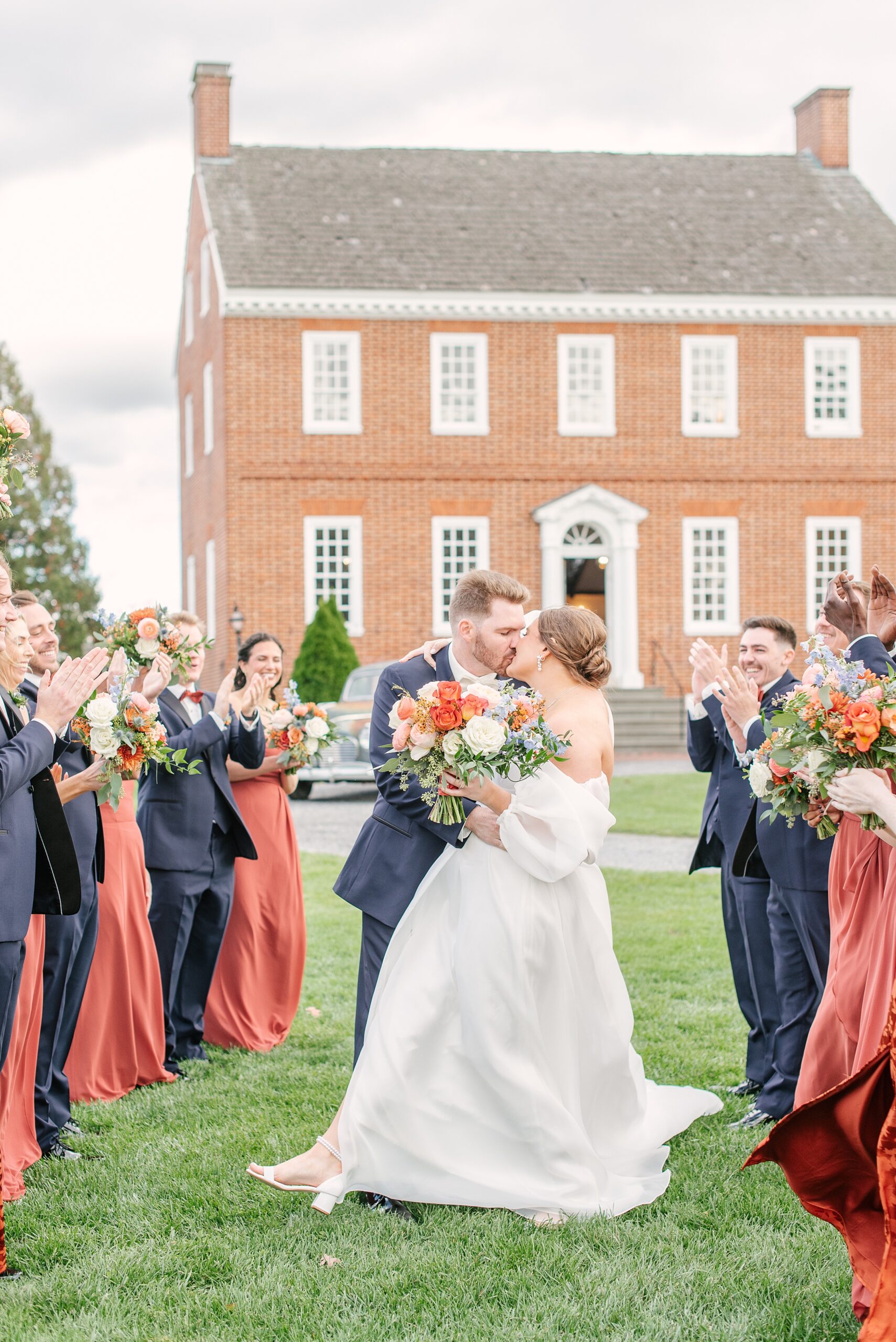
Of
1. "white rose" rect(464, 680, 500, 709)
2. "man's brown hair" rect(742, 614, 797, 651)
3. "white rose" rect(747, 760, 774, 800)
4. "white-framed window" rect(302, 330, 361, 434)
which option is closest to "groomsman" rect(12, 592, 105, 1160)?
"white rose" rect(464, 680, 500, 709)

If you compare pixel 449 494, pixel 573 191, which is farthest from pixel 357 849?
pixel 573 191

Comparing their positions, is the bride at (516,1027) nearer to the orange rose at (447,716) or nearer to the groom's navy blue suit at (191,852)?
the orange rose at (447,716)

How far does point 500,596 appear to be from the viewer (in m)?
5.35

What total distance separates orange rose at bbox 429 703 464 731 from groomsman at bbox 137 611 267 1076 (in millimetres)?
2420

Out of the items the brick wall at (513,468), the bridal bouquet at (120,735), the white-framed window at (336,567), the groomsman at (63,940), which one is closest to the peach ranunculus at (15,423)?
the groomsman at (63,940)

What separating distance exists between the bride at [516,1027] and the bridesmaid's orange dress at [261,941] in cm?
259

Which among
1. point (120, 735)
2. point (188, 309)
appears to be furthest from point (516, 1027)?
point (188, 309)

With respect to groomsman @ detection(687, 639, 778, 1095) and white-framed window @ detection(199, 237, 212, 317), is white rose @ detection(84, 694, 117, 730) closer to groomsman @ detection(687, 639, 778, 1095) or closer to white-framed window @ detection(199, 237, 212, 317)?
groomsman @ detection(687, 639, 778, 1095)

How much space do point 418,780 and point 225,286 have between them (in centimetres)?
2289

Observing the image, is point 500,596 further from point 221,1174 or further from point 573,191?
point 573,191

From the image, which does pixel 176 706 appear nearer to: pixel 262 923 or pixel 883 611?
pixel 262 923

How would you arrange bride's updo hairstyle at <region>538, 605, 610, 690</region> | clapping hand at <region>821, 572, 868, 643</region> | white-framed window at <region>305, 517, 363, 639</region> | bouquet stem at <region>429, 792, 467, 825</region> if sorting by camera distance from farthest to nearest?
white-framed window at <region>305, 517, 363, 639</region> < clapping hand at <region>821, 572, 868, 643</region> < bride's updo hairstyle at <region>538, 605, 610, 690</region> < bouquet stem at <region>429, 792, 467, 825</region>

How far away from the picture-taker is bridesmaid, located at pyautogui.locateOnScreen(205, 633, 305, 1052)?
305 inches

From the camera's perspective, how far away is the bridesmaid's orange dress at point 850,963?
14.7 feet
